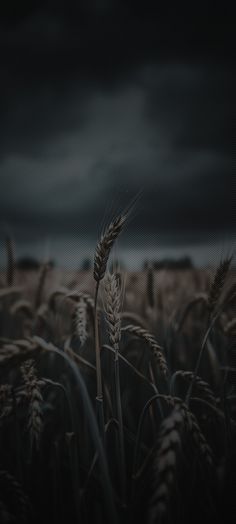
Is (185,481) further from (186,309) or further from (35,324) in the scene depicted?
(35,324)

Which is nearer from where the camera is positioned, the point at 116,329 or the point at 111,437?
the point at 116,329

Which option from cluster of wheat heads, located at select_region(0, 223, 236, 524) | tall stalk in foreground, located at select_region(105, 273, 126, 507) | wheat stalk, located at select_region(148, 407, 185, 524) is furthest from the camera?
tall stalk in foreground, located at select_region(105, 273, 126, 507)

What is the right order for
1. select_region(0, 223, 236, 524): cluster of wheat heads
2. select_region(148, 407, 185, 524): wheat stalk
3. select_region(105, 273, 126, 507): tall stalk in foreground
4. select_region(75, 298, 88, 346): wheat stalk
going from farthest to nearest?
select_region(75, 298, 88, 346): wheat stalk
select_region(105, 273, 126, 507): tall stalk in foreground
select_region(0, 223, 236, 524): cluster of wheat heads
select_region(148, 407, 185, 524): wheat stalk

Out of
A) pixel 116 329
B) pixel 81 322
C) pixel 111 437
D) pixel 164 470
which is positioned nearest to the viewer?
pixel 164 470

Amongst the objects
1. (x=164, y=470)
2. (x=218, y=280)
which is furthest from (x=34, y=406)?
(x=218, y=280)

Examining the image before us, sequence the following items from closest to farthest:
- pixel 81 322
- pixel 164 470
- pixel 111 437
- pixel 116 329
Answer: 1. pixel 164 470
2. pixel 116 329
3. pixel 81 322
4. pixel 111 437

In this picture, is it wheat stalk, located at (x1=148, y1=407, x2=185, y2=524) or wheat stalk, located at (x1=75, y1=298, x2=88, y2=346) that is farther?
wheat stalk, located at (x1=75, y1=298, x2=88, y2=346)

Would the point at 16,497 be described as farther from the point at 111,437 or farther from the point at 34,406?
the point at 111,437

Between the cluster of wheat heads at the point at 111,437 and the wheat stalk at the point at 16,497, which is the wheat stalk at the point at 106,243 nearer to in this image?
the cluster of wheat heads at the point at 111,437

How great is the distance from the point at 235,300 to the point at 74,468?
87cm

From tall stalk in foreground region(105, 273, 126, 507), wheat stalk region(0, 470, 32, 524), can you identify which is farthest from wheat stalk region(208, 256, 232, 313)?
wheat stalk region(0, 470, 32, 524)

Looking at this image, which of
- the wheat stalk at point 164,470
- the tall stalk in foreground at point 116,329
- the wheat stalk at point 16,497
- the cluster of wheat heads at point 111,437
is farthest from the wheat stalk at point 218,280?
the wheat stalk at point 16,497

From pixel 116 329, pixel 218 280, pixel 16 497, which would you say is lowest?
pixel 16 497

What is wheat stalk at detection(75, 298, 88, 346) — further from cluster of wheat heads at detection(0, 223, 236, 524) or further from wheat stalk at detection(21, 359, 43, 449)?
wheat stalk at detection(21, 359, 43, 449)
